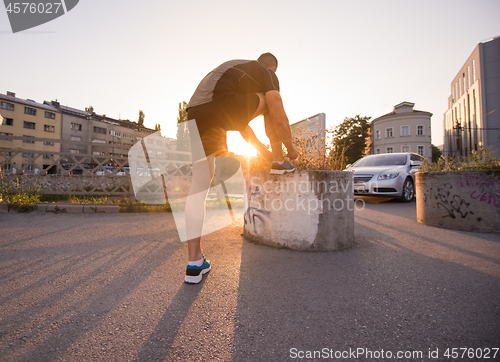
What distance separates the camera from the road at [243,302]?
44.5 inches

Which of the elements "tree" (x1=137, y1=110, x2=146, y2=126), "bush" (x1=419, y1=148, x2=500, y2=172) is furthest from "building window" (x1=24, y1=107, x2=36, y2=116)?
"bush" (x1=419, y1=148, x2=500, y2=172)

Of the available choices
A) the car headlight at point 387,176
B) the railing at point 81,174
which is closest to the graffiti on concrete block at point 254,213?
the railing at point 81,174

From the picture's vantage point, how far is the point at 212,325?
1.30m

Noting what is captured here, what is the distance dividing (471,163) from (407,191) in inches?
145

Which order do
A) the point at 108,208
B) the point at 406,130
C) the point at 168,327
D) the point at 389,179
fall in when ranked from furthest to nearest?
1. the point at 406,130
2. the point at 389,179
3. the point at 108,208
4. the point at 168,327

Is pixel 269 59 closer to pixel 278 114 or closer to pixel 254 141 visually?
pixel 278 114

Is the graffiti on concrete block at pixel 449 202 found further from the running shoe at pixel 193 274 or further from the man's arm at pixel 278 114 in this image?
the running shoe at pixel 193 274

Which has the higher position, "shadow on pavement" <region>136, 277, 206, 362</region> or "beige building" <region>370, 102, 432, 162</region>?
"beige building" <region>370, 102, 432, 162</region>

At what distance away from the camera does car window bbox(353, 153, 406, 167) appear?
26.4ft

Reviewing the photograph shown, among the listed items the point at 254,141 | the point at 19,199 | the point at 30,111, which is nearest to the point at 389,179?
the point at 254,141

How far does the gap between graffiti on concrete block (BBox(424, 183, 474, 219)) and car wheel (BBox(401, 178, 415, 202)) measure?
3510 mm

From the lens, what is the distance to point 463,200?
3723mm

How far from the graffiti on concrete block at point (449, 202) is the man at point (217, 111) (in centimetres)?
338

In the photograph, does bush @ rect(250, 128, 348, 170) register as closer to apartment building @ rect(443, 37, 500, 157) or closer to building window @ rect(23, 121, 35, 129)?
apartment building @ rect(443, 37, 500, 157)
